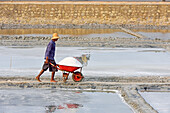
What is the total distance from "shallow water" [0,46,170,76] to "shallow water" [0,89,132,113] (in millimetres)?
3414

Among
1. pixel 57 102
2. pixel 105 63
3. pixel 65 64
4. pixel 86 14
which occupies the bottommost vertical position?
pixel 86 14

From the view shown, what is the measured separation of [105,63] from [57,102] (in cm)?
780

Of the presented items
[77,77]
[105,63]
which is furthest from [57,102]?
[105,63]

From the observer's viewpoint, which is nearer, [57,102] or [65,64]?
[57,102]

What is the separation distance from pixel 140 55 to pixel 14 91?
34.0ft

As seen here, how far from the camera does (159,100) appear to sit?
11.5 metres

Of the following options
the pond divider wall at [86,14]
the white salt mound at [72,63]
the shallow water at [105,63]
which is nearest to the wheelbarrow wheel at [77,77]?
the white salt mound at [72,63]

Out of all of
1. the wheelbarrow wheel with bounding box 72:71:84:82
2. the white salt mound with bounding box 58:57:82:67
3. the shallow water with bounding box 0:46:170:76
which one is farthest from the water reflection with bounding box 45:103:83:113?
the shallow water with bounding box 0:46:170:76

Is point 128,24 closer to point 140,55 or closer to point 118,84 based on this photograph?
point 140,55

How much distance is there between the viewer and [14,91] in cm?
1246

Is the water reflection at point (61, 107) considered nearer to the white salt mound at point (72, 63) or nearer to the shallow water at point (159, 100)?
the shallow water at point (159, 100)

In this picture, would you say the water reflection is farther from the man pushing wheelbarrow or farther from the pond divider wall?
the pond divider wall

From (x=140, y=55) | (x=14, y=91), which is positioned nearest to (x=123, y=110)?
(x=14, y=91)

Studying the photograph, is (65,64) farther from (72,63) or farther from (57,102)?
(57,102)
